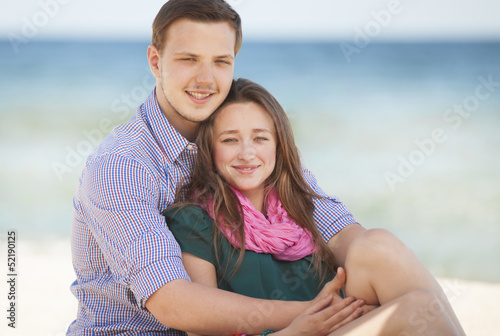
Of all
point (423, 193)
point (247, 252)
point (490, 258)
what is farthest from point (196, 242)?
point (423, 193)

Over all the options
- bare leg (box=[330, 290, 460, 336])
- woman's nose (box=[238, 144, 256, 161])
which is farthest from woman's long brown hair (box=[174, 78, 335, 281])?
bare leg (box=[330, 290, 460, 336])

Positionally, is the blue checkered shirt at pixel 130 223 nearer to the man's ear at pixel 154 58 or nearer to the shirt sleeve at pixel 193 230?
the shirt sleeve at pixel 193 230

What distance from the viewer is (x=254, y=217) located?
2691 mm

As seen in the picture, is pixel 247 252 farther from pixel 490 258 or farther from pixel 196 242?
pixel 490 258

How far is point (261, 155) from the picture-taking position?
108 inches

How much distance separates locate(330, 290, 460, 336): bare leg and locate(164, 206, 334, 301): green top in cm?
45

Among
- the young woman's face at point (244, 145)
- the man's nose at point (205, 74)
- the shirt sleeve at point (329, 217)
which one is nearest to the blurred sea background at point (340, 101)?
the shirt sleeve at point (329, 217)

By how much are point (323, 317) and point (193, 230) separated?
61 cm

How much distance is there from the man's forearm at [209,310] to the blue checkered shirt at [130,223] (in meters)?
0.05

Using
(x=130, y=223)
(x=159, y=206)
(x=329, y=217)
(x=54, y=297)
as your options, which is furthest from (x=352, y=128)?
(x=130, y=223)

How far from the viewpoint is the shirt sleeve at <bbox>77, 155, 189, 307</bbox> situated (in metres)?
2.27

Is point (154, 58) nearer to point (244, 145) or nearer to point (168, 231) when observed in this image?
point (244, 145)

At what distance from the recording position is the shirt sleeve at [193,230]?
2467 mm

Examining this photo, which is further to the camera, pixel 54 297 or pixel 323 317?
pixel 54 297
